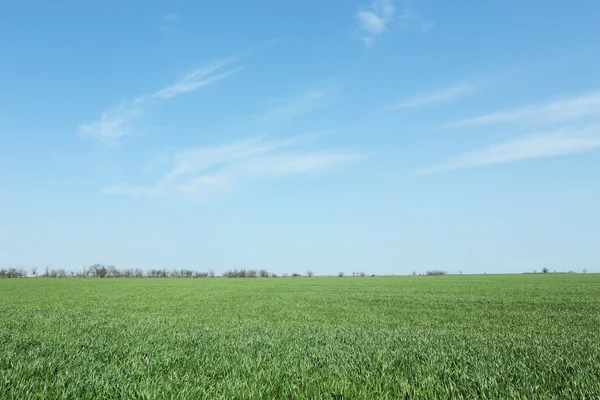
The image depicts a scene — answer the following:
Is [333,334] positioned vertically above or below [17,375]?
below

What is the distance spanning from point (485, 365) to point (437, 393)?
1.86 m

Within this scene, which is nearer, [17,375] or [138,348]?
[17,375]

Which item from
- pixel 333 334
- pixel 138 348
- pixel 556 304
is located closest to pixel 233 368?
pixel 138 348

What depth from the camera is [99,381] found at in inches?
184

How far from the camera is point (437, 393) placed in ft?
15.0

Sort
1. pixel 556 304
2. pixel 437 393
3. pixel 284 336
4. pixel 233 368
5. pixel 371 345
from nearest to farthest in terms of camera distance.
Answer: pixel 437 393, pixel 233 368, pixel 371 345, pixel 284 336, pixel 556 304

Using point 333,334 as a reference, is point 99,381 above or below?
above

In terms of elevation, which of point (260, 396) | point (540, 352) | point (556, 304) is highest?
point (260, 396)

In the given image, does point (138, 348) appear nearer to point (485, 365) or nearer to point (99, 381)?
point (99, 381)

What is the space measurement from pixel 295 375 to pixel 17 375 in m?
3.47

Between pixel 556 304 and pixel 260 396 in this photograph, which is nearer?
pixel 260 396

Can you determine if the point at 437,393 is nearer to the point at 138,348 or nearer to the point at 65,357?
the point at 138,348

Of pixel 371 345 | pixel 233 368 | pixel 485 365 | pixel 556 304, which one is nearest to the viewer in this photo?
pixel 233 368

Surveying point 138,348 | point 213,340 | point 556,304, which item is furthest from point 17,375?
point 556,304
